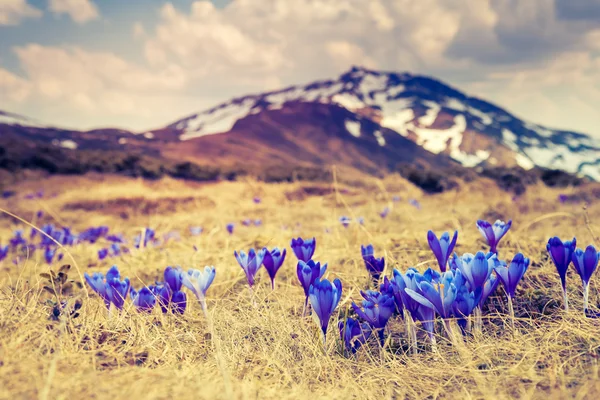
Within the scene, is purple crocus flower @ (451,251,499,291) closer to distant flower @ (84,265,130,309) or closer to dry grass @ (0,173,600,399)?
dry grass @ (0,173,600,399)

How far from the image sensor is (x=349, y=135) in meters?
53.3

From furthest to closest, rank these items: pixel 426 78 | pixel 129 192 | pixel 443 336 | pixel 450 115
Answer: pixel 426 78
pixel 450 115
pixel 129 192
pixel 443 336

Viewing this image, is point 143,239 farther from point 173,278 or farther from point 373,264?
point 373,264

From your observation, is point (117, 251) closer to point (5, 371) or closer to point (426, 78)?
point (5, 371)

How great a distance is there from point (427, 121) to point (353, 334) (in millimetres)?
77224

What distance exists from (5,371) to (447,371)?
1.31 meters

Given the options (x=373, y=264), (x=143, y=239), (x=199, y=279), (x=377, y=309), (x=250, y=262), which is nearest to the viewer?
(x=377, y=309)

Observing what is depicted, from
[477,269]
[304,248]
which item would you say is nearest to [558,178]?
[304,248]

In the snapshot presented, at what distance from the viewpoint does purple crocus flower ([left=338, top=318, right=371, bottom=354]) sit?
1744 millimetres

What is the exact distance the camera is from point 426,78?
106562 millimetres

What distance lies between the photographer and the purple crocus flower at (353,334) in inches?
68.7

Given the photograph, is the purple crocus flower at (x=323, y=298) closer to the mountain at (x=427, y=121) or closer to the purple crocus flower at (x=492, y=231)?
the purple crocus flower at (x=492, y=231)

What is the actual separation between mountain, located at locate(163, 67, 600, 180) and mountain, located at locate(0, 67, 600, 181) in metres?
0.20

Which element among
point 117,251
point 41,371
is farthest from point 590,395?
point 117,251
